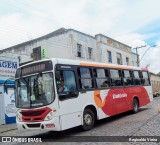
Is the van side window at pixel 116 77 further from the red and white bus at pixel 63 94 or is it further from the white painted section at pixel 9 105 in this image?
the white painted section at pixel 9 105

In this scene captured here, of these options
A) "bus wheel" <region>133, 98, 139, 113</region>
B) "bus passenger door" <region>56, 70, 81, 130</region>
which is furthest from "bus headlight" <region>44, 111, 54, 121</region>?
"bus wheel" <region>133, 98, 139, 113</region>

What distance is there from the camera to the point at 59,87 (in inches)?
393

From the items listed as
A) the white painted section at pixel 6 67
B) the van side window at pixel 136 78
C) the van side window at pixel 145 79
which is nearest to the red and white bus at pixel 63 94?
the van side window at pixel 136 78

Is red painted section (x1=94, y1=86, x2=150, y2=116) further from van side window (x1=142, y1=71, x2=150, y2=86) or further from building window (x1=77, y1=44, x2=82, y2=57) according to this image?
building window (x1=77, y1=44, x2=82, y2=57)

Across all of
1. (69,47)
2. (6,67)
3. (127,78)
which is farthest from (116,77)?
(69,47)

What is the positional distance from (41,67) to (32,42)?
20846 millimetres

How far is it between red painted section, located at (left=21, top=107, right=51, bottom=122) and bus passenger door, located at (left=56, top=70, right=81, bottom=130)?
0.60 meters

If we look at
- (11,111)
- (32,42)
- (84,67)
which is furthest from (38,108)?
(32,42)

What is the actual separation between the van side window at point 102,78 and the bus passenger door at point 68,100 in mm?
1902

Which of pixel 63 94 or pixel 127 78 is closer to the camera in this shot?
pixel 63 94

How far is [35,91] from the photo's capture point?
1018cm

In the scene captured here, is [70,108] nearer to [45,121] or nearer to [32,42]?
[45,121]

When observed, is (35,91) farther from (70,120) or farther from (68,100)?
(70,120)

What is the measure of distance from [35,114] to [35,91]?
84 cm
